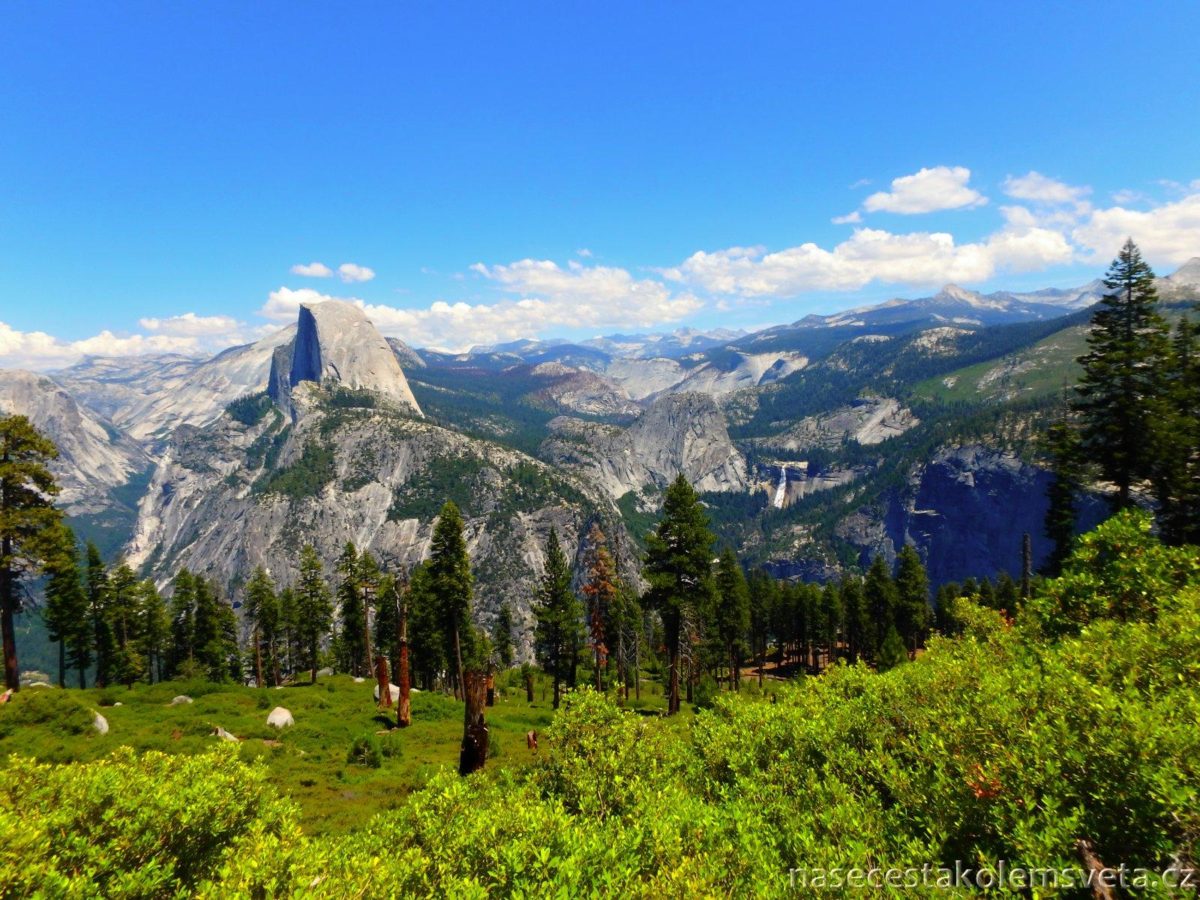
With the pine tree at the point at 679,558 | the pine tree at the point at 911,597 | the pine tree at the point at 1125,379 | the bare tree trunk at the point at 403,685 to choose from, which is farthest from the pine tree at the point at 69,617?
the pine tree at the point at 911,597

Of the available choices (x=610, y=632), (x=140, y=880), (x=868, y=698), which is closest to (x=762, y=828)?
(x=868, y=698)

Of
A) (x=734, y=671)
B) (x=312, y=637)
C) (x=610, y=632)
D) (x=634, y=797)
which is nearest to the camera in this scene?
(x=634, y=797)

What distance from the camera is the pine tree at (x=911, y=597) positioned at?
80.4m

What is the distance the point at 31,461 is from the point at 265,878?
116 feet

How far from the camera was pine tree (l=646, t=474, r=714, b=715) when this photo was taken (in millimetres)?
36156

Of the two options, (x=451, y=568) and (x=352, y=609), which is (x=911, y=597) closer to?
(x=451, y=568)

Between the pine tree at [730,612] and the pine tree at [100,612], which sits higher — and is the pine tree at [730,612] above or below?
below

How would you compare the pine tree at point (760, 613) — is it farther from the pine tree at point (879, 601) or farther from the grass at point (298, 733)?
the grass at point (298, 733)

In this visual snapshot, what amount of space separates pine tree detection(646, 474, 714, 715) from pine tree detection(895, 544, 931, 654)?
186ft

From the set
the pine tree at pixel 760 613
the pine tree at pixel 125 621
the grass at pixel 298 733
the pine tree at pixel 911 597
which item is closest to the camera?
the grass at pixel 298 733

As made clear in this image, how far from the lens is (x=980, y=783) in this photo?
830cm

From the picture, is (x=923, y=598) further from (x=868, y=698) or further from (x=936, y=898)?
(x=936, y=898)

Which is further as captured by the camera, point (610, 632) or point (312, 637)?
point (312, 637)

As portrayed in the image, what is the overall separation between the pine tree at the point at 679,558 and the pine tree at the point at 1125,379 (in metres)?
21.9
